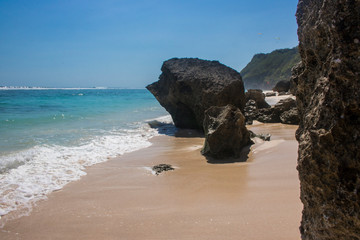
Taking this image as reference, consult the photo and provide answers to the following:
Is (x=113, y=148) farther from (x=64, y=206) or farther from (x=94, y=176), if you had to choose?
(x=64, y=206)

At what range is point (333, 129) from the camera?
1340 mm

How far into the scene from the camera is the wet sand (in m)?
2.50

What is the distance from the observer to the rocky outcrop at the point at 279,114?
9914 millimetres

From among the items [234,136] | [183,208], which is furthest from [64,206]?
[234,136]

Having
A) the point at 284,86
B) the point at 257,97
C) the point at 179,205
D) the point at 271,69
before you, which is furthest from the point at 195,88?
the point at 271,69

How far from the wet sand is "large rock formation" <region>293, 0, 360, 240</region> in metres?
0.89

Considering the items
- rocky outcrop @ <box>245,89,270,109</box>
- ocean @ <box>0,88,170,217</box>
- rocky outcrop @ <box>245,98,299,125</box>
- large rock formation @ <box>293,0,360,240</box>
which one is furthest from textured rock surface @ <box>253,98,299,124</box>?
large rock formation @ <box>293,0,360,240</box>

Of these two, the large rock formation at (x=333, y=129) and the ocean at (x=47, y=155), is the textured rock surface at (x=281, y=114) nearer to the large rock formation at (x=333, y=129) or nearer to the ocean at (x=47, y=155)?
the ocean at (x=47, y=155)

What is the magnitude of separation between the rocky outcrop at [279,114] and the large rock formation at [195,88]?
2071 mm

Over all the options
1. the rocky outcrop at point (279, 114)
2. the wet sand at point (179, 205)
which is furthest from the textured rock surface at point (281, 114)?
the wet sand at point (179, 205)

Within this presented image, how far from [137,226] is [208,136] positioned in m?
2.97

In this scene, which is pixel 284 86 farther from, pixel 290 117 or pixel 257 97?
pixel 290 117

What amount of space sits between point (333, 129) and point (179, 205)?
2150 mm

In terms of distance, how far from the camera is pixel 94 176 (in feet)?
15.5
